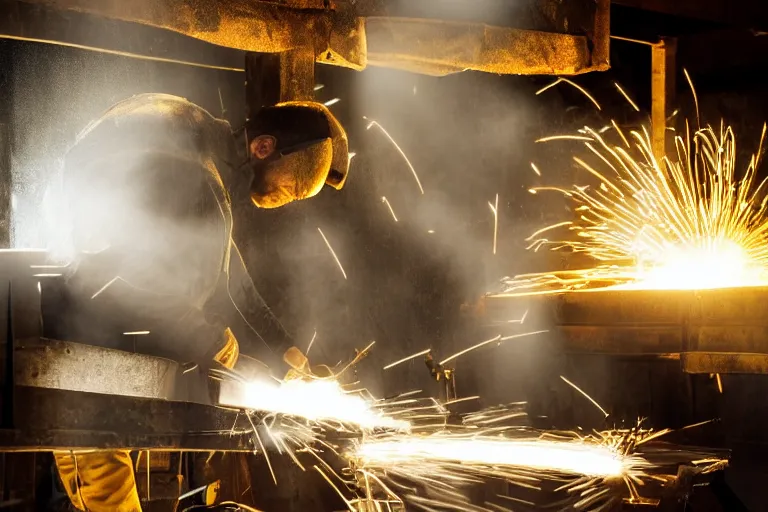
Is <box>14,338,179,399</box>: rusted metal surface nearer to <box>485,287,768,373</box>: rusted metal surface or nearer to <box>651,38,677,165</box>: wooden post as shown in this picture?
<box>485,287,768,373</box>: rusted metal surface

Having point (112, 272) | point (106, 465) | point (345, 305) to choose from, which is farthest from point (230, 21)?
point (345, 305)

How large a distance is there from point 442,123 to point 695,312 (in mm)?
2704

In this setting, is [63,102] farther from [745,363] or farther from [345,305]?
[745,363]

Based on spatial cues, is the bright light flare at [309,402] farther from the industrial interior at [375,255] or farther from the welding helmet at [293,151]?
the welding helmet at [293,151]

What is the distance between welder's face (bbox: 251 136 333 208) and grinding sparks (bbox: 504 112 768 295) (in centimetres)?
117

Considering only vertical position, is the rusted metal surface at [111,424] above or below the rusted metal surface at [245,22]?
below

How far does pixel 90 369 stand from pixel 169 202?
88 centimetres

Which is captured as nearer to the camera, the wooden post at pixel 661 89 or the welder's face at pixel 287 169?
→ the welder's face at pixel 287 169

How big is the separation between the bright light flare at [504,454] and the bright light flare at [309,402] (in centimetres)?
14

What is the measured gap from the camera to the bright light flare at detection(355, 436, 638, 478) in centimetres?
317

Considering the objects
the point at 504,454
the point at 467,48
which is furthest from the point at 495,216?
the point at 504,454

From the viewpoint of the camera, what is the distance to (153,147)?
10.5 feet

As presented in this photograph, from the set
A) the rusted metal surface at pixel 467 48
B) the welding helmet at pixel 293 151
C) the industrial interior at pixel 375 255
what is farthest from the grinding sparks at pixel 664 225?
the welding helmet at pixel 293 151

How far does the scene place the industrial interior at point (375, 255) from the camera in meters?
3.03
